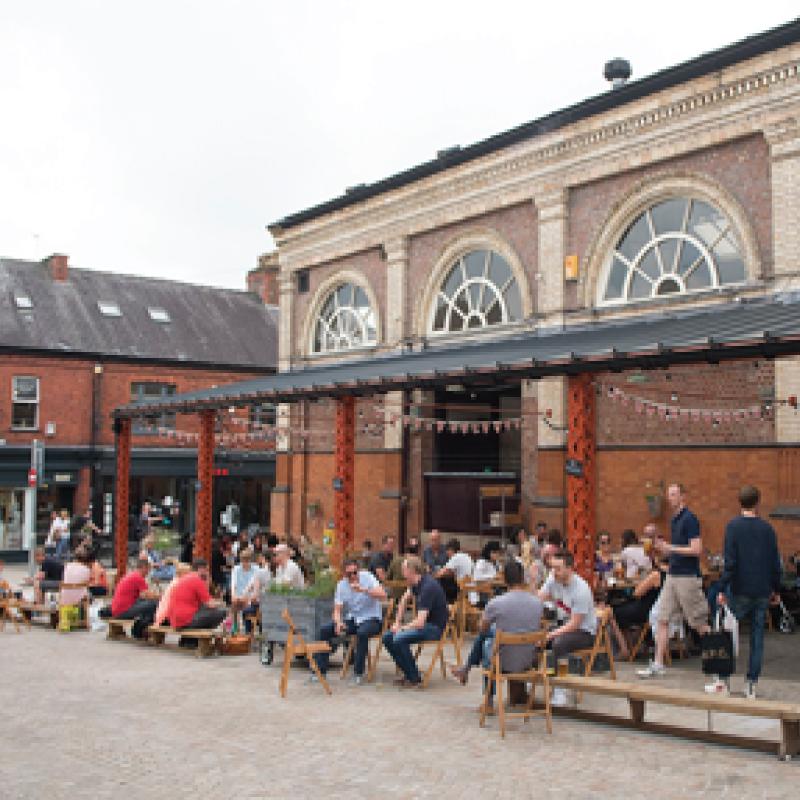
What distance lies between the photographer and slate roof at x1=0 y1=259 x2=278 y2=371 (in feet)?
97.9

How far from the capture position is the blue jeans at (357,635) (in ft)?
31.1

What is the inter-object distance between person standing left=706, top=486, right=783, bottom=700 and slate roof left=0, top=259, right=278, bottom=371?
2558 centimetres

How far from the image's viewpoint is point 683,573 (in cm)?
866

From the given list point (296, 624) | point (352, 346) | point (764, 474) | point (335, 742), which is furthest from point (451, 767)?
point (352, 346)

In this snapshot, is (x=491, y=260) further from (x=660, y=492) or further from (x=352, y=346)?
(x=660, y=492)

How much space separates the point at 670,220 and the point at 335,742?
1178cm

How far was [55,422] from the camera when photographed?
29.2 meters

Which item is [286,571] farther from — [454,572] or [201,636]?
[454,572]

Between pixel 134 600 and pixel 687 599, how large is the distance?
7.71 m

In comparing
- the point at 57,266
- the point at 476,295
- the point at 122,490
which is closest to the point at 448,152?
the point at 476,295

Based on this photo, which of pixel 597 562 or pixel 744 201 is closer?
pixel 597 562

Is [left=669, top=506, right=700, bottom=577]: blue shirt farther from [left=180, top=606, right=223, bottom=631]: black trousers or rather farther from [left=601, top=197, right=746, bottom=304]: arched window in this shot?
[left=601, top=197, right=746, bottom=304]: arched window

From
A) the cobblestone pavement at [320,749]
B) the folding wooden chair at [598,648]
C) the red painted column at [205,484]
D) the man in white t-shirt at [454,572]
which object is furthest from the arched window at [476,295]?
the folding wooden chair at [598,648]

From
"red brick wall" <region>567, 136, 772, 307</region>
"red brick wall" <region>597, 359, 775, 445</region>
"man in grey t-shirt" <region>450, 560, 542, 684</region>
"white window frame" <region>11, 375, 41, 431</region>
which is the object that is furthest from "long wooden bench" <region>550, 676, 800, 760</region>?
"white window frame" <region>11, 375, 41, 431</region>
